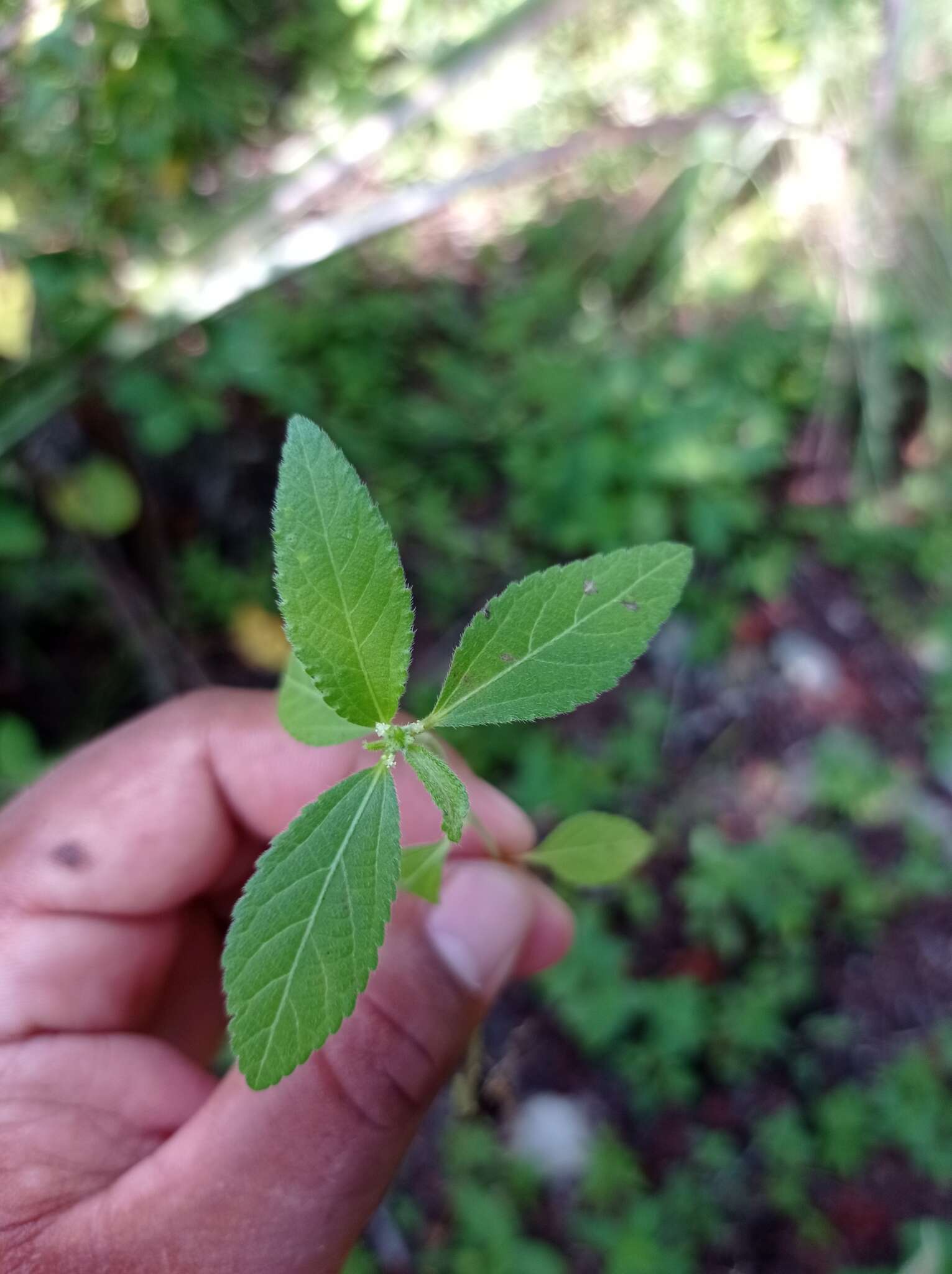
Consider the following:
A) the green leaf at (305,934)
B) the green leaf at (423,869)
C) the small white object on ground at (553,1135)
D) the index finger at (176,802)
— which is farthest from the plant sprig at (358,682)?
the small white object on ground at (553,1135)

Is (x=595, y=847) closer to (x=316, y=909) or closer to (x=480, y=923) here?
(x=480, y=923)

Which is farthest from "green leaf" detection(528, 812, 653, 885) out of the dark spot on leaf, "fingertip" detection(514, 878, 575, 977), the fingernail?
the dark spot on leaf

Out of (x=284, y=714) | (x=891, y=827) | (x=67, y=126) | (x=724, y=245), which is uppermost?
(x=67, y=126)

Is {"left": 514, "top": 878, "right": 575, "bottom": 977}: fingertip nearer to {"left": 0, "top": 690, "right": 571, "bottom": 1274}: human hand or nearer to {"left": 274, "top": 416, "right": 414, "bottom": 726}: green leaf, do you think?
{"left": 0, "top": 690, "right": 571, "bottom": 1274}: human hand

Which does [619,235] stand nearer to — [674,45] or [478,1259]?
[674,45]

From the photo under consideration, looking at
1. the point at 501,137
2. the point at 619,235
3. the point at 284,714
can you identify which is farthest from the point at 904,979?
the point at 501,137
